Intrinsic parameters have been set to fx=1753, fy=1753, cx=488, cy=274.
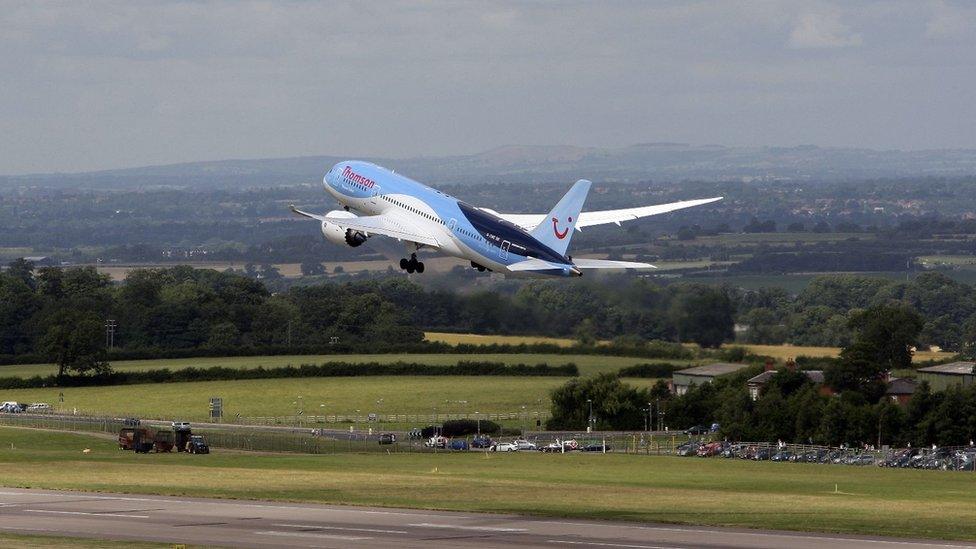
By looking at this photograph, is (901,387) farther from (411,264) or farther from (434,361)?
(411,264)

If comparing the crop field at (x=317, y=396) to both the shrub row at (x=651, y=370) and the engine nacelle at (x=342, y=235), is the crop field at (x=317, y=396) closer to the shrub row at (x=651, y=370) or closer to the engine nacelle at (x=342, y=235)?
the shrub row at (x=651, y=370)

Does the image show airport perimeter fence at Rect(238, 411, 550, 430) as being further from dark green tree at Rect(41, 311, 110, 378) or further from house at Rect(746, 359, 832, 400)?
dark green tree at Rect(41, 311, 110, 378)

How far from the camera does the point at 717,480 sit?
112625 mm

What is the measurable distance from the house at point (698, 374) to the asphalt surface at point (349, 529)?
8086 cm

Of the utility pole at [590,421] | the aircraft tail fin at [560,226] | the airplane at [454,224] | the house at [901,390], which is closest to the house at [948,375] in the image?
the house at [901,390]

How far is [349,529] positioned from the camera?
72062mm

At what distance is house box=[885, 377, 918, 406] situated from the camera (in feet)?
529

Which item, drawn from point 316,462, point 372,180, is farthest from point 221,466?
point 372,180

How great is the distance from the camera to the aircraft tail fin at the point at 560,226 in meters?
101

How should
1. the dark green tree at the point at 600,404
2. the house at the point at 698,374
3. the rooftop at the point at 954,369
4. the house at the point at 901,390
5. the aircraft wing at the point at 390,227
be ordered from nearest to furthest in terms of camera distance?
the aircraft wing at the point at 390,227, the house at the point at 698,374, the house at the point at 901,390, the dark green tree at the point at 600,404, the rooftop at the point at 954,369

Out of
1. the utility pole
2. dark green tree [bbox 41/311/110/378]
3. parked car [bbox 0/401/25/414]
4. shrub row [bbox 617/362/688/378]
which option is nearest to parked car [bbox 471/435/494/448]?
the utility pole

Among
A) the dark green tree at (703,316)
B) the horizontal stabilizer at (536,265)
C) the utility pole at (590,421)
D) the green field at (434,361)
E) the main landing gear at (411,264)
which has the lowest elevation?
the utility pole at (590,421)

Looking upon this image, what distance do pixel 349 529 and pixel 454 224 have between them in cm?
3468

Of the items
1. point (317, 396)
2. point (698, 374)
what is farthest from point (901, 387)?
point (317, 396)
